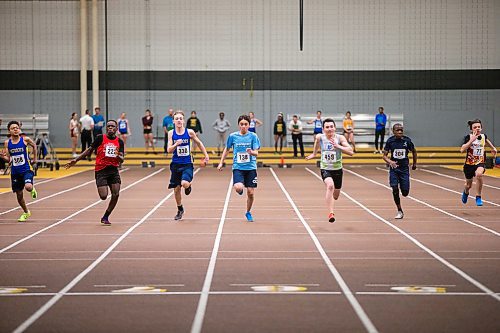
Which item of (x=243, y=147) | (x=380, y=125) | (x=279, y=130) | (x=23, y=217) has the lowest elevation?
(x=23, y=217)

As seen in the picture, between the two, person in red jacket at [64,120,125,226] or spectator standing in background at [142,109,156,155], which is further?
spectator standing in background at [142,109,156,155]

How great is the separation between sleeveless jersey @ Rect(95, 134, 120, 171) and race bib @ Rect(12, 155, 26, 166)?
5.53 feet

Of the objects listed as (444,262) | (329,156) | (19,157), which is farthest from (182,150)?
(444,262)

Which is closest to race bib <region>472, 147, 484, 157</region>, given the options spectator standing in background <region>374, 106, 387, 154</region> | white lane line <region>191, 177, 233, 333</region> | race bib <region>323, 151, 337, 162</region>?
race bib <region>323, 151, 337, 162</region>

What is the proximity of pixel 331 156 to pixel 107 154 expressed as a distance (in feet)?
13.6

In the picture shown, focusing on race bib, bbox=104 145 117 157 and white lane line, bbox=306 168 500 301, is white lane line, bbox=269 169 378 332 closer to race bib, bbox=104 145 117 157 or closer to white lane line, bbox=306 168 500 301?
white lane line, bbox=306 168 500 301

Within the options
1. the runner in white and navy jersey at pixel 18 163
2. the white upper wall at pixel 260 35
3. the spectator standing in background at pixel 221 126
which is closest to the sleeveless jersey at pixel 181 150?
the runner in white and navy jersey at pixel 18 163

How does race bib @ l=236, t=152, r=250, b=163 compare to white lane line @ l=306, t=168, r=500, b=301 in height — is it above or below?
above

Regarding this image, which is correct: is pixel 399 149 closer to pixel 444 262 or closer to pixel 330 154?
pixel 330 154

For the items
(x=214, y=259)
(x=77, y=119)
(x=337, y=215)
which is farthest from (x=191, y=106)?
(x=214, y=259)

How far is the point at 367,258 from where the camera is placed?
38.1 feet

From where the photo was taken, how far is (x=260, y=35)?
4319 centimetres

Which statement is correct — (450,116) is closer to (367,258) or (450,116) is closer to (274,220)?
(274,220)

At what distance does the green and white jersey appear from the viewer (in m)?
15.9
